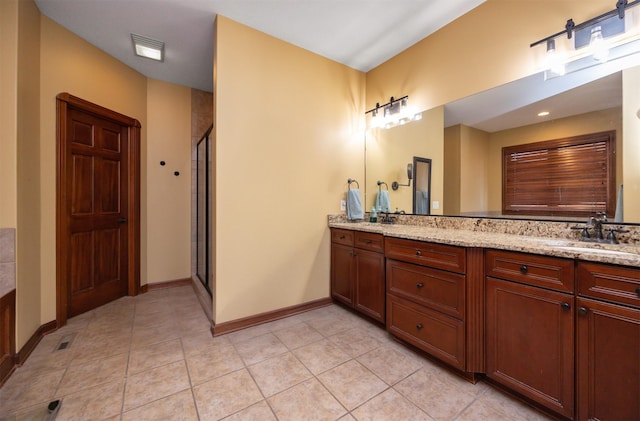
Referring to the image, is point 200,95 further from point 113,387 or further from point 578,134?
point 578,134

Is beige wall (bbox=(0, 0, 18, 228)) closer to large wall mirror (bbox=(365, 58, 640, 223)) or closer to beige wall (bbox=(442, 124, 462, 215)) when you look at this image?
large wall mirror (bbox=(365, 58, 640, 223))

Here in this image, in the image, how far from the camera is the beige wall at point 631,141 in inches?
56.0

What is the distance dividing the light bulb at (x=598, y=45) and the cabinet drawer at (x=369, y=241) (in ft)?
5.66

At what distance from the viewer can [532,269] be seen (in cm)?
131

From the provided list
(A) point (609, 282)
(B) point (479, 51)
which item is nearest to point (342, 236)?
(A) point (609, 282)

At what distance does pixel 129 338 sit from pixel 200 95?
117 inches

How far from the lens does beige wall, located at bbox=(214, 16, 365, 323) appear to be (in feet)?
7.18

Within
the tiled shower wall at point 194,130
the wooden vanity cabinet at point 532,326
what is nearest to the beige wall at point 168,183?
the tiled shower wall at point 194,130

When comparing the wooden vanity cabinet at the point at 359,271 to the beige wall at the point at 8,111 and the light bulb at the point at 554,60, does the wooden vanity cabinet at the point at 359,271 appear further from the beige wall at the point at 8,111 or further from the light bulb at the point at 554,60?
the beige wall at the point at 8,111

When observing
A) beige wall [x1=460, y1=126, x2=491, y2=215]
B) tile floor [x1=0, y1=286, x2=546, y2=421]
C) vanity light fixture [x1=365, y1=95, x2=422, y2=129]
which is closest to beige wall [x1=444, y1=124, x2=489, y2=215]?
beige wall [x1=460, y1=126, x2=491, y2=215]

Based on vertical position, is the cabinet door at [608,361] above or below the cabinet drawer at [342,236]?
below

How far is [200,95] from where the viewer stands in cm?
352

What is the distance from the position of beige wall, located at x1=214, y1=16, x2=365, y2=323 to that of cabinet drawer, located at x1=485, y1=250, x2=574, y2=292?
161 centimetres

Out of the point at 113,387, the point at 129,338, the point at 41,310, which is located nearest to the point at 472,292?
the point at 113,387
